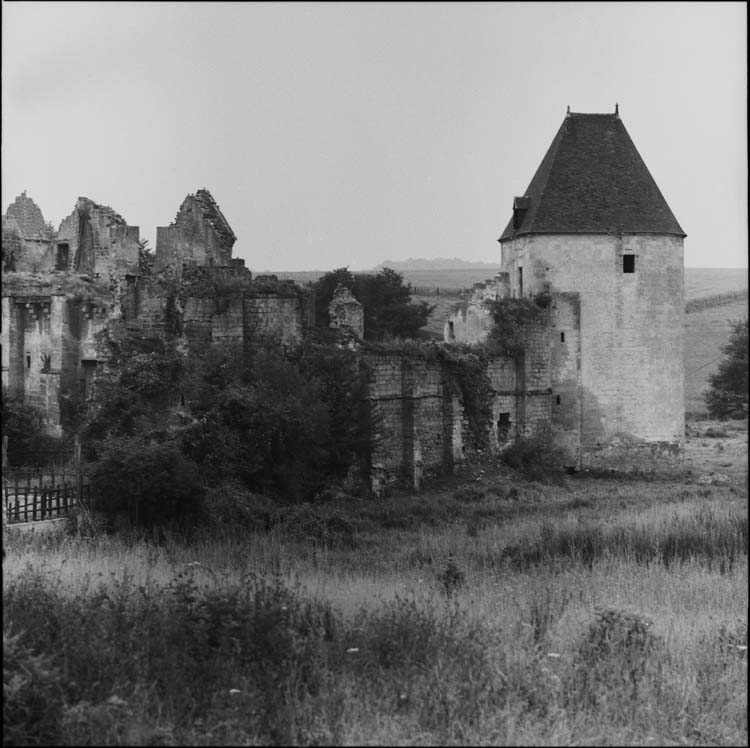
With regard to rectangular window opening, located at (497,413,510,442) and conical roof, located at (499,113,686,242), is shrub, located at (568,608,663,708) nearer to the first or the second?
rectangular window opening, located at (497,413,510,442)

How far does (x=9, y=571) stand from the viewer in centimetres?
1176

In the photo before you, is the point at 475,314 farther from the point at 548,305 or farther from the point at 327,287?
the point at 327,287

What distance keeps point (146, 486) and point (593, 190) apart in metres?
18.9

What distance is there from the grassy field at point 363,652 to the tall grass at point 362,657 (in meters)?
0.02

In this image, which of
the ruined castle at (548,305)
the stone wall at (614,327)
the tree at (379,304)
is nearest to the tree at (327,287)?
the tree at (379,304)

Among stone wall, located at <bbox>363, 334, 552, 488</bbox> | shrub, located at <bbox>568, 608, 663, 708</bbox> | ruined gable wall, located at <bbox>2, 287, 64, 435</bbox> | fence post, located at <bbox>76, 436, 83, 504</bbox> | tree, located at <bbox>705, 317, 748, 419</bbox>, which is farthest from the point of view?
tree, located at <bbox>705, 317, 748, 419</bbox>

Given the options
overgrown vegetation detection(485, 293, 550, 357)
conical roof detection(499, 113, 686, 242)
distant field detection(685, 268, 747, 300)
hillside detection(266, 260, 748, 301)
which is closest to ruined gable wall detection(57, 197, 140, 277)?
overgrown vegetation detection(485, 293, 550, 357)

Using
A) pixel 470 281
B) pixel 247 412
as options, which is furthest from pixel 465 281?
pixel 247 412

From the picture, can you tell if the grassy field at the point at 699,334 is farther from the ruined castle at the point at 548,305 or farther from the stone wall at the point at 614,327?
the stone wall at the point at 614,327

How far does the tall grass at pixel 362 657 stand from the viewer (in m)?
7.65

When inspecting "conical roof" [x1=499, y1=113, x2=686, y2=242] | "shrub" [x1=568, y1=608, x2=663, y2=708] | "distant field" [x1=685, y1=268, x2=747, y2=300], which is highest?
"distant field" [x1=685, y1=268, x2=747, y2=300]

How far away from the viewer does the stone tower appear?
32.0 meters

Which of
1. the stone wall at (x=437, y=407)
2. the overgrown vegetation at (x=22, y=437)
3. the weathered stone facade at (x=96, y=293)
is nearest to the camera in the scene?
the weathered stone facade at (x=96, y=293)

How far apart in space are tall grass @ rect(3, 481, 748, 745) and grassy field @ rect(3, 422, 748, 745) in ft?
0.07
